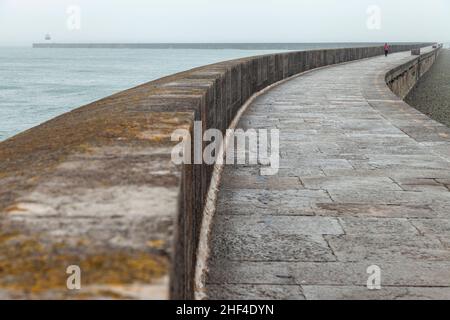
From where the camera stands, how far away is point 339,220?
13.3ft

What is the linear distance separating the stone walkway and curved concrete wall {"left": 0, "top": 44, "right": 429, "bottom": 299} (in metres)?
0.60

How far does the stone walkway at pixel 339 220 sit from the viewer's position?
303 cm

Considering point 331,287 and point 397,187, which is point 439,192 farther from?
point 331,287

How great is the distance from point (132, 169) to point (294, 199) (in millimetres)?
2636

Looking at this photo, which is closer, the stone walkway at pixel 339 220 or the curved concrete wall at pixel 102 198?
the curved concrete wall at pixel 102 198

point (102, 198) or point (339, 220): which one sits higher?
point (102, 198)

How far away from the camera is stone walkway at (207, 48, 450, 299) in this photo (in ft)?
9.93

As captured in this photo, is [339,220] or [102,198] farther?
[339,220]

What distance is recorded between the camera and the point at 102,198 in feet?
5.78

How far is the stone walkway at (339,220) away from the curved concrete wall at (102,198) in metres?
0.60

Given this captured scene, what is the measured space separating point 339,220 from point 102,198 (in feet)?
8.40

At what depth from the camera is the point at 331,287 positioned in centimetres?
297

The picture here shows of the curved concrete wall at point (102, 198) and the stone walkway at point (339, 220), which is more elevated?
the curved concrete wall at point (102, 198)
